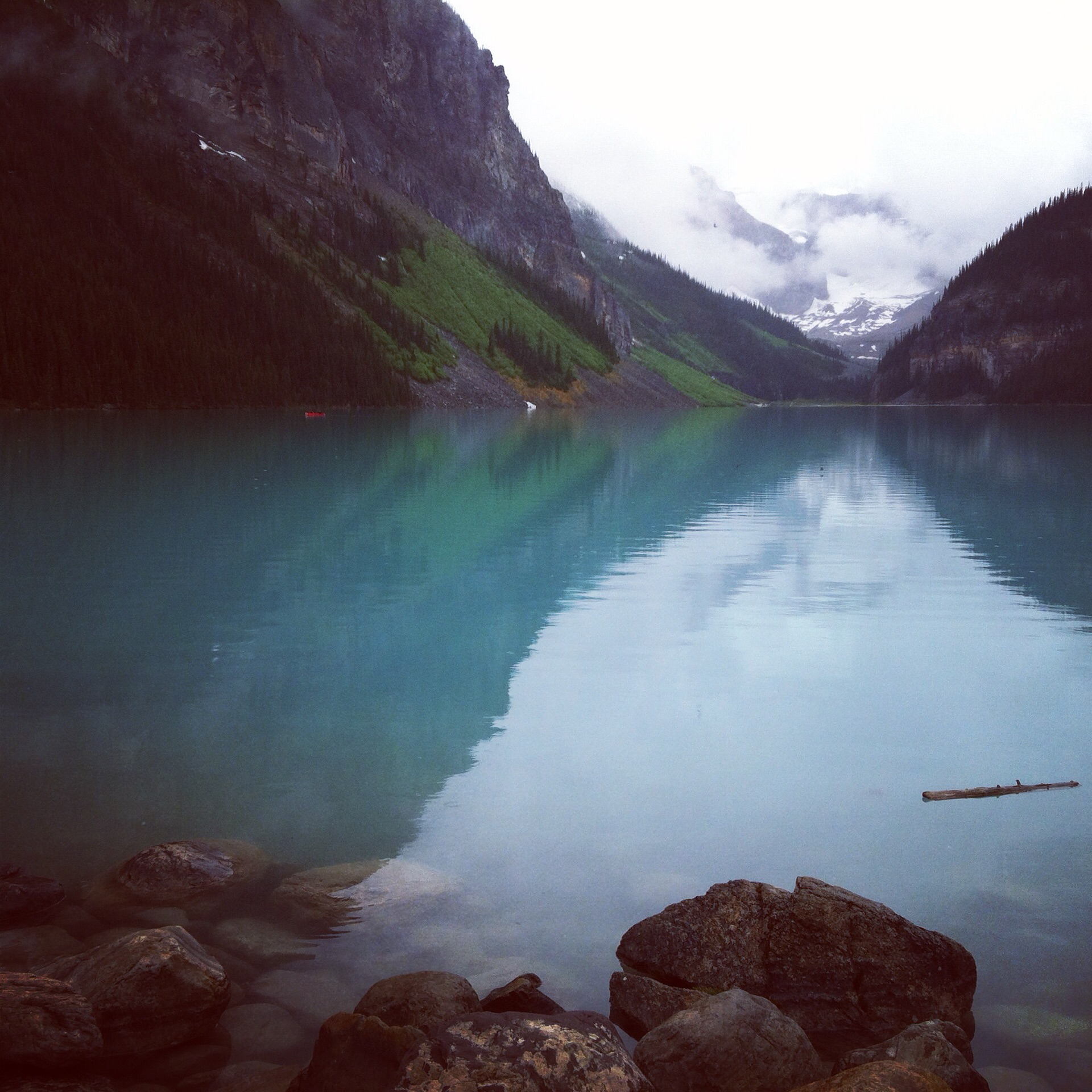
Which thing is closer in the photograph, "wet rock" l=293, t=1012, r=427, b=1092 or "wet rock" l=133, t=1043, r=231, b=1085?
"wet rock" l=293, t=1012, r=427, b=1092

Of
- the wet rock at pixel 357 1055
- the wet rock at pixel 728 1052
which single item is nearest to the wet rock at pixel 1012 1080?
the wet rock at pixel 728 1052

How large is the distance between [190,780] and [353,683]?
4.32 meters

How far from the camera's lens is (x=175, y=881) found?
9492mm

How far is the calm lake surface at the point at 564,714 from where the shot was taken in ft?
31.8

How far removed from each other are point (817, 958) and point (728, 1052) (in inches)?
66.6

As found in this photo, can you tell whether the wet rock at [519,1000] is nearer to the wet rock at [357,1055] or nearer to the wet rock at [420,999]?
the wet rock at [420,999]

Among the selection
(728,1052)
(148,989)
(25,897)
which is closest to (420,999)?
(148,989)

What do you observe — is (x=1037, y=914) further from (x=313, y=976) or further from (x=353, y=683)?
(x=353, y=683)

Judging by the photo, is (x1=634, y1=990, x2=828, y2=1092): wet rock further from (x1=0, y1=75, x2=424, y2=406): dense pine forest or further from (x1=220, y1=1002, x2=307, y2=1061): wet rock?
(x1=0, y1=75, x2=424, y2=406): dense pine forest

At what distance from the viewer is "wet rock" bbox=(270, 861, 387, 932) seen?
9.08 meters

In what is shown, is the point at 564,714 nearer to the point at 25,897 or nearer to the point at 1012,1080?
the point at 25,897

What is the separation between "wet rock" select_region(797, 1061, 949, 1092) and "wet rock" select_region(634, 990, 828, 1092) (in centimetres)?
64

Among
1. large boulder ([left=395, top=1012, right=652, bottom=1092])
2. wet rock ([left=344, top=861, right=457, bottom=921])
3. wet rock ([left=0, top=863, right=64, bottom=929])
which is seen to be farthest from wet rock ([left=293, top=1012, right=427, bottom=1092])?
wet rock ([left=0, top=863, right=64, bottom=929])

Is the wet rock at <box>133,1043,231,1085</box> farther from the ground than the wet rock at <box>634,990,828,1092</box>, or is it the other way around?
the wet rock at <box>634,990,828,1092</box>
